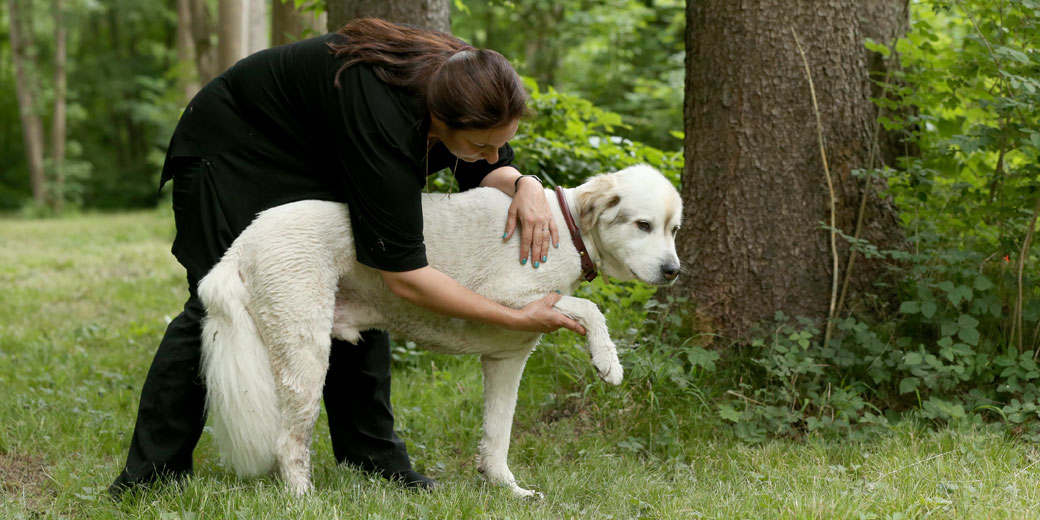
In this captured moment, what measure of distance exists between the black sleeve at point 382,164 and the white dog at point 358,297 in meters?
0.27

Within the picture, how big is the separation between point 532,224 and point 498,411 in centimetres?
82

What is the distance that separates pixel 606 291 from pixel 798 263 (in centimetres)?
110

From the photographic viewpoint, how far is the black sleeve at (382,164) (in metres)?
2.82

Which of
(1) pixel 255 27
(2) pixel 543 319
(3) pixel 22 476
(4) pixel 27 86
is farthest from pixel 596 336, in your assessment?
(4) pixel 27 86

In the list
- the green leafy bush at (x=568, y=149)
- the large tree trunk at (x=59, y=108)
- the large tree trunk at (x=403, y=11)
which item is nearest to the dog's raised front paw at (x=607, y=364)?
the green leafy bush at (x=568, y=149)

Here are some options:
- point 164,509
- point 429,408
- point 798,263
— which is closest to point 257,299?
point 164,509

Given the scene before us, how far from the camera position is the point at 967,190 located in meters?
4.54

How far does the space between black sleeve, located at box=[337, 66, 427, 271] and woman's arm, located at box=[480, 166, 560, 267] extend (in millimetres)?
455

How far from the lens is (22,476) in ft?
12.3

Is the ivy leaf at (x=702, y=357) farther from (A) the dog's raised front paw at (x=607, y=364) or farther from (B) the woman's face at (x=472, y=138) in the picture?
(B) the woman's face at (x=472, y=138)

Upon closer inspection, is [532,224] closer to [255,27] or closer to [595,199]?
[595,199]

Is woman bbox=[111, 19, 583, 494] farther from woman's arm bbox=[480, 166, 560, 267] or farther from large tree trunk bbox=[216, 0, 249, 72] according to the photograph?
large tree trunk bbox=[216, 0, 249, 72]

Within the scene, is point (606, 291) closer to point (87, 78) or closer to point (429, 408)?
point (429, 408)

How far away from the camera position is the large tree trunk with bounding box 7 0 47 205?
24219 millimetres
